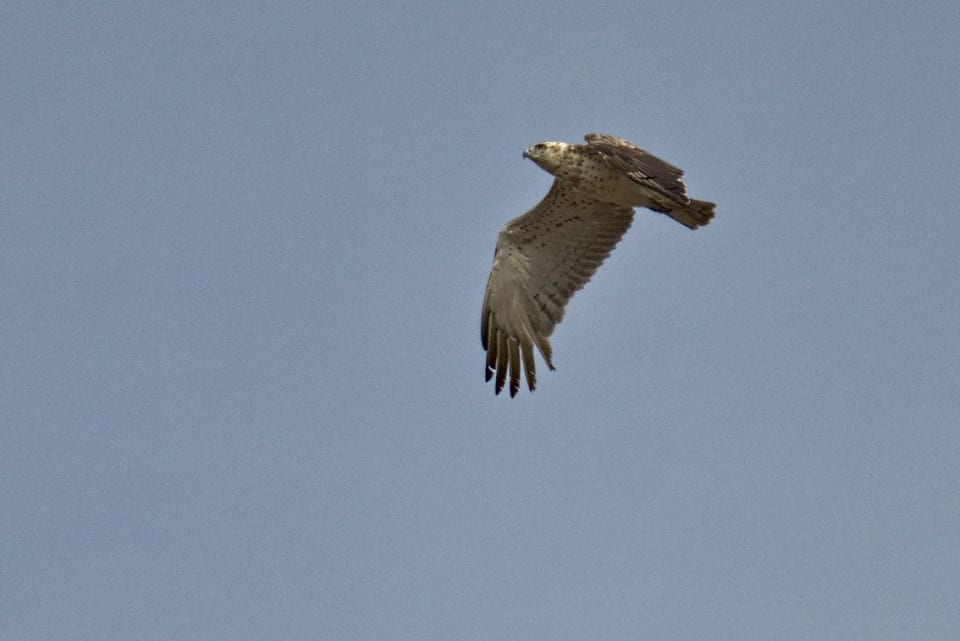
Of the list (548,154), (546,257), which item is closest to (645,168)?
(548,154)

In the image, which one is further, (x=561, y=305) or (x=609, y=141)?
(x=561, y=305)

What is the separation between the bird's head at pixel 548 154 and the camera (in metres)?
20.8

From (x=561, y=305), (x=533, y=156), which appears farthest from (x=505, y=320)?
(x=533, y=156)

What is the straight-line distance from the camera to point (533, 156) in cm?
2089

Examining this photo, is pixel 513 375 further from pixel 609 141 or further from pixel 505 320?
pixel 609 141

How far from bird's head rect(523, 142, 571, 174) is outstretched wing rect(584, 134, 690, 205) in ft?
2.13

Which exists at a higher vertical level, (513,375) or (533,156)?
(533,156)

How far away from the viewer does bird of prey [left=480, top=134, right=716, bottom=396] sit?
2092 cm

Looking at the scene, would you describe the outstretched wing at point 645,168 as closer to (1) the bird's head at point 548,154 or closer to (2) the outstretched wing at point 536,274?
(1) the bird's head at point 548,154

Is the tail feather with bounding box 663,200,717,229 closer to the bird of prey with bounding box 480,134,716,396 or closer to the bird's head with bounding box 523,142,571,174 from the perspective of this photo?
the bird of prey with bounding box 480,134,716,396

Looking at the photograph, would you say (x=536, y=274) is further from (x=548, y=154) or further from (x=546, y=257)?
(x=548, y=154)

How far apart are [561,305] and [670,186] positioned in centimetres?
309

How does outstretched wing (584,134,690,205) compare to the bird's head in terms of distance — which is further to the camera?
the bird's head

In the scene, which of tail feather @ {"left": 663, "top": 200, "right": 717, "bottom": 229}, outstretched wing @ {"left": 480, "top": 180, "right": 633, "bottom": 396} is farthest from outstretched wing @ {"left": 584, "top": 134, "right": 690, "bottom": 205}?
outstretched wing @ {"left": 480, "top": 180, "right": 633, "bottom": 396}
